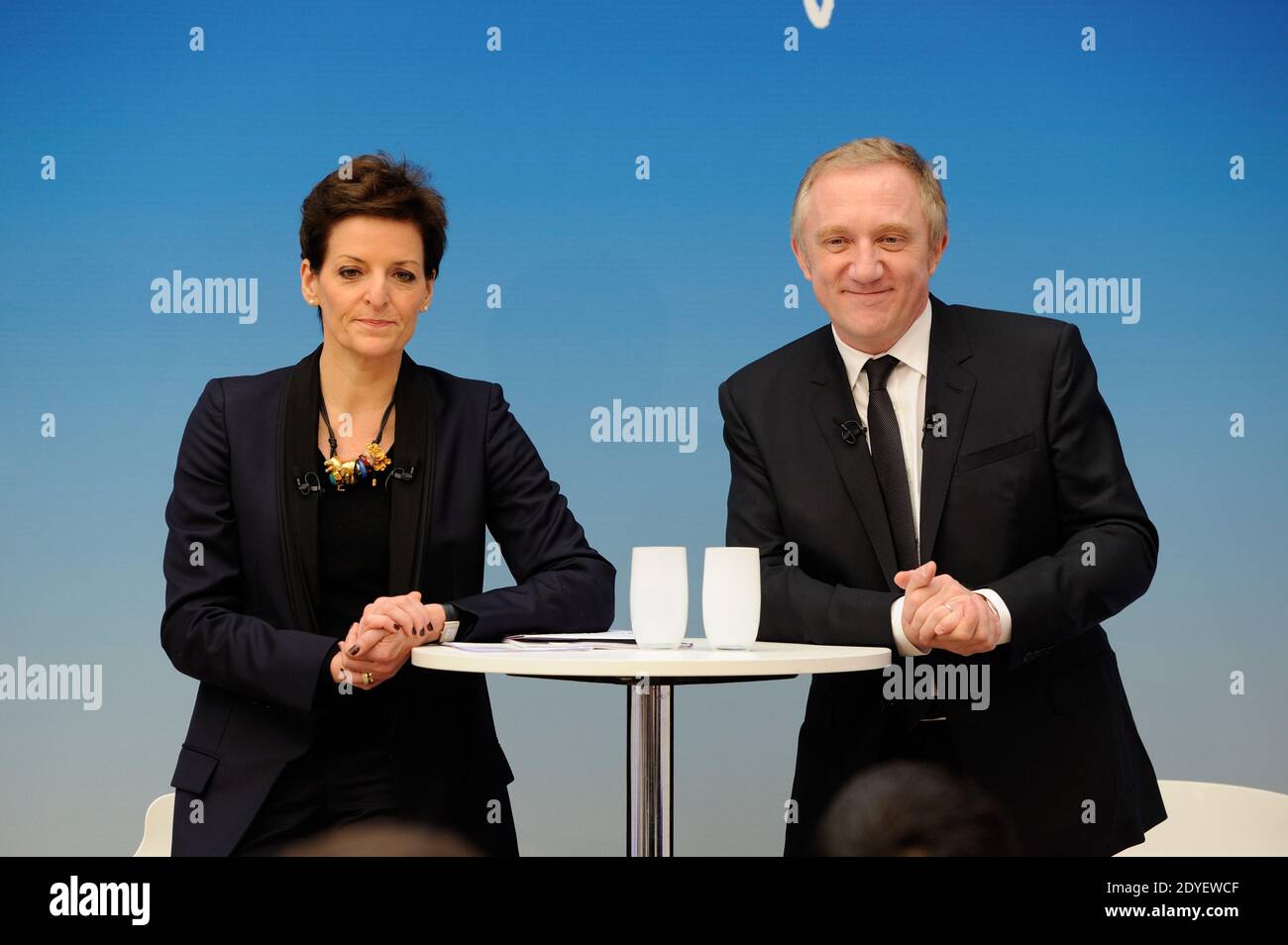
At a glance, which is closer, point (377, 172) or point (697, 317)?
point (377, 172)

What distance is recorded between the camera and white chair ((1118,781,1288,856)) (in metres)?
3.30

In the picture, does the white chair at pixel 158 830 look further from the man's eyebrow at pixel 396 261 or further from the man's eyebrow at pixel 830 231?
the man's eyebrow at pixel 830 231

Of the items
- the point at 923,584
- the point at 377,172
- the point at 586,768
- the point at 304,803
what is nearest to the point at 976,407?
the point at 923,584

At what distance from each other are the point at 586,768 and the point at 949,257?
1954mm

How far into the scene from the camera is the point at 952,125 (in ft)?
14.8

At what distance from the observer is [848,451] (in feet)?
10.4

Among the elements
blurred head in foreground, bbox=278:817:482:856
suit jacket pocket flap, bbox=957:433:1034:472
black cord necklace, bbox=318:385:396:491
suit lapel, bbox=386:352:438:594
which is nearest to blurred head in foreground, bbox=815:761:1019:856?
suit jacket pocket flap, bbox=957:433:1034:472

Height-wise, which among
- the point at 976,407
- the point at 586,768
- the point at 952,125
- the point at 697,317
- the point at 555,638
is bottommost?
the point at 586,768

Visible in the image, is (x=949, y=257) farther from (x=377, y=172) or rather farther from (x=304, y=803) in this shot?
(x=304, y=803)

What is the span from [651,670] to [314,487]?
1.08 m

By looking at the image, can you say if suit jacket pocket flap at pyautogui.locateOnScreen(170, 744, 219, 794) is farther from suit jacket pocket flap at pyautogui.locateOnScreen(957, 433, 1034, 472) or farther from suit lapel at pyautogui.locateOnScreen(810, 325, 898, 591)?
suit jacket pocket flap at pyautogui.locateOnScreen(957, 433, 1034, 472)

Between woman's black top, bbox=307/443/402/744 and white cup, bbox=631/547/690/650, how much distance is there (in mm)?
654

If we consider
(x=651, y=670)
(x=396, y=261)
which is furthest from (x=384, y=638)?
(x=396, y=261)

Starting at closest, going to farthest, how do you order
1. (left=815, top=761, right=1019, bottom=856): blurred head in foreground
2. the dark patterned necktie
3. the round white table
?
1. the round white table
2. (left=815, top=761, right=1019, bottom=856): blurred head in foreground
3. the dark patterned necktie
